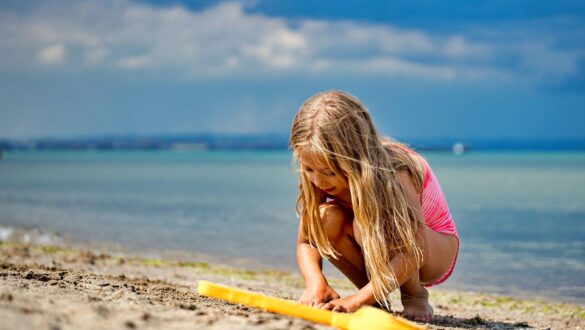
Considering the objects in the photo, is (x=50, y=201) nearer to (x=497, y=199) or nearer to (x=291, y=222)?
(x=291, y=222)

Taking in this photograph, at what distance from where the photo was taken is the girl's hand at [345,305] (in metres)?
3.37

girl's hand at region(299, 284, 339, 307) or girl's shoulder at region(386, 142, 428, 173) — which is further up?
girl's shoulder at region(386, 142, 428, 173)

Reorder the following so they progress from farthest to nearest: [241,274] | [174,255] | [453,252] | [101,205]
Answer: [101,205] → [174,255] → [241,274] → [453,252]

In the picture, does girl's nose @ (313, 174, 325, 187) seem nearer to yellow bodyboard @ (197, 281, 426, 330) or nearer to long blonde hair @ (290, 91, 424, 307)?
long blonde hair @ (290, 91, 424, 307)

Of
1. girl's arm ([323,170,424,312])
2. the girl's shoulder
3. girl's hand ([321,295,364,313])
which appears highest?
the girl's shoulder

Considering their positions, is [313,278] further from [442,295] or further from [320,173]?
[442,295]

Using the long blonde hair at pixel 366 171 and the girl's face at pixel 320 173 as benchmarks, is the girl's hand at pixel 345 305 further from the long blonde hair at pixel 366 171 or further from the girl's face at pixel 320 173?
the girl's face at pixel 320 173

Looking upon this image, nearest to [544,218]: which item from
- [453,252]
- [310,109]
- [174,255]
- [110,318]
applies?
[174,255]

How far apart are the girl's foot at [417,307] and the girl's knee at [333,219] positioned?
22.6 inches

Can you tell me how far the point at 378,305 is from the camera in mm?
3730

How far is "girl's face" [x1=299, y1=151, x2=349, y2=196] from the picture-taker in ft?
11.5

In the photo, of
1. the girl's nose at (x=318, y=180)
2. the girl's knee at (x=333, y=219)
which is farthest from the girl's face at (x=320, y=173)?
the girl's knee at (x=333, y=219)

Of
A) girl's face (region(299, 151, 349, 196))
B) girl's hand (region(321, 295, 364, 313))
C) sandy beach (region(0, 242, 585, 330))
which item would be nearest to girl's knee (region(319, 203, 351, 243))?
girl's face (region(299, 151, 349, 196))

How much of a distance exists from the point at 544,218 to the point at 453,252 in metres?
11.9
